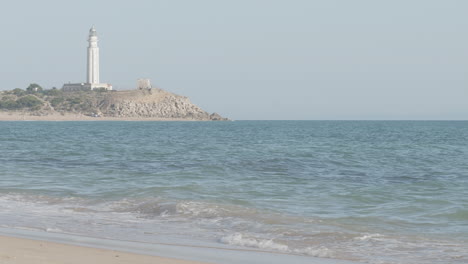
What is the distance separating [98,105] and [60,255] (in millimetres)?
143447

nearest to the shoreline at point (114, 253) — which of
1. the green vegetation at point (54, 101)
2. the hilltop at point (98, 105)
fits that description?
the hilltop at point (98, 105)

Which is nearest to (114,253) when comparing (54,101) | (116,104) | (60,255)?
(60,255)

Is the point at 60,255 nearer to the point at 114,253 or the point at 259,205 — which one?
the point at 114,253

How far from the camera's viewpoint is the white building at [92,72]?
136 meters

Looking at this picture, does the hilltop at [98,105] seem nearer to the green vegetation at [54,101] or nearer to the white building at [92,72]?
the green vegetation at [54,101]

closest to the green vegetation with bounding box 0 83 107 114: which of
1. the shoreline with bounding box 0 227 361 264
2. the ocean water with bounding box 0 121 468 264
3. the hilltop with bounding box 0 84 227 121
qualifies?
the hilltop with bounding box 0 84 227 121

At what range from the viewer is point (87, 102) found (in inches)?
5782

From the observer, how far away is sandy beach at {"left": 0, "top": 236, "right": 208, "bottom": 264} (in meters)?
7.11

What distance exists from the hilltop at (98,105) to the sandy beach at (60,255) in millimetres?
128560

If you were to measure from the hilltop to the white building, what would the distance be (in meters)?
1.76

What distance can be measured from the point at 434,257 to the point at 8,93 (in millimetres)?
161112

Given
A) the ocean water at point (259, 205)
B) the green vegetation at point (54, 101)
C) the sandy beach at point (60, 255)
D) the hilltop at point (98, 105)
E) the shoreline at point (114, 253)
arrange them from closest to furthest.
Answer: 1. the sandy beach at point (60, 255)
2. the shoreline at point (114, 253)
3. the ocean water at point (259, 205)
4. the hilltop at point (98, 105)
5. the green vegetation at point (54, 101)

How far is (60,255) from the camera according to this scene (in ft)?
24.3

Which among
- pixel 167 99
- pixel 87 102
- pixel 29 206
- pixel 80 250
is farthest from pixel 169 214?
pixel 167 99
